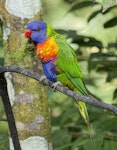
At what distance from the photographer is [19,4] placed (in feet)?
5.80

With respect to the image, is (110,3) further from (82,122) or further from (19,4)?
(82,122)

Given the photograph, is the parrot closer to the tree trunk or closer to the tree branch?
the tree trunk

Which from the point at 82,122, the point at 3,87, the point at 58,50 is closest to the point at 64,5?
the point at 82,122

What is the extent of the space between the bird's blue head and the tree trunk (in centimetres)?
2

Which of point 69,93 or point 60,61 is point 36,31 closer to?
point 60,61

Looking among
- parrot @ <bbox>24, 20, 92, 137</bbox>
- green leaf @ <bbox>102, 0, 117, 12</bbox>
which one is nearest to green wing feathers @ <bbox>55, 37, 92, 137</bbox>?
parrot @ <bbox>24, 20, 92, 137</bbox>

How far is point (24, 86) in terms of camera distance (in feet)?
5.88

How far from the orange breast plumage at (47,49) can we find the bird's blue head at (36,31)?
1.0 inches

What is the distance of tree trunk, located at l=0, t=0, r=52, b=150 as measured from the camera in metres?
1.77

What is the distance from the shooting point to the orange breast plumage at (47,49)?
197 cm

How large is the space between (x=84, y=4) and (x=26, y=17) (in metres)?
0.75

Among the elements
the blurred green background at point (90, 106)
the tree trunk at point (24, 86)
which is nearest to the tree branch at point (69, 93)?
the blurred green background at point (90, 106)

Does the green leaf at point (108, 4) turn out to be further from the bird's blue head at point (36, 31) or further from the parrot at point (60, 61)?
the parrot at point (60, 61)

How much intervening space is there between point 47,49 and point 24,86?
288mm
